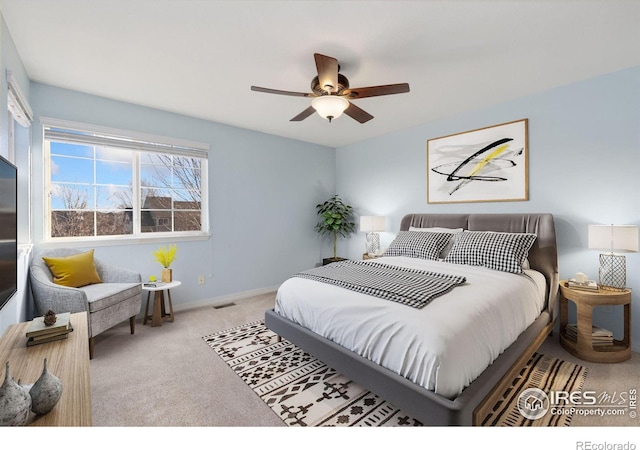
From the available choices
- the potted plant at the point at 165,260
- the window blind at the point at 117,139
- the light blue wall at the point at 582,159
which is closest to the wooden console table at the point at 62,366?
the potted plant at the point at 165,260

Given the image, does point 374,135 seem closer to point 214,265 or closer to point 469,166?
point 469,166

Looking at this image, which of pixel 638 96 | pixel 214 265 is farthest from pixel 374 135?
pixel 214 265

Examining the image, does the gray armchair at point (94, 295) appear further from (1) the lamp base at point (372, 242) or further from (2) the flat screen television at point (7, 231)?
(1) the lamp base at point (372, 242)

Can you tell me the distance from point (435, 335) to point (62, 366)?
176cm

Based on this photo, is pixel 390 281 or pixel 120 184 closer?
pixel 390 281

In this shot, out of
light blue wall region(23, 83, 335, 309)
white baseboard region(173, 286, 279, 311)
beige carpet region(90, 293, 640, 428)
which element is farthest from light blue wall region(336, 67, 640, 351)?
white baseboard region(173, 286, 279, 311)

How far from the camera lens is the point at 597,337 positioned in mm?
2424

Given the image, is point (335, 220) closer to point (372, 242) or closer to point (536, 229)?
point (372, 242)

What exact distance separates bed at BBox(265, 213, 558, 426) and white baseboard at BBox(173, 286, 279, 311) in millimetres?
1645

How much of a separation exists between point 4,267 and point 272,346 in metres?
1.89

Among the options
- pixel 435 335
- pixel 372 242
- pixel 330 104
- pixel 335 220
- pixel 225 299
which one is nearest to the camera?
pixel 435 335

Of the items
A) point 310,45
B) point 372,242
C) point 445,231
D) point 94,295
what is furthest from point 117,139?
point 445,231

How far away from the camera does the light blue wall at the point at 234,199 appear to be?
2979 mm

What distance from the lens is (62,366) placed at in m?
1.28
